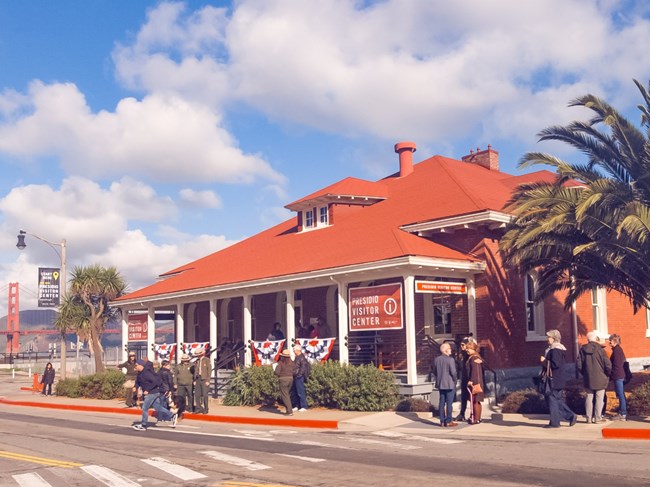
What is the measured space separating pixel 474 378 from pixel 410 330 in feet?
13.0

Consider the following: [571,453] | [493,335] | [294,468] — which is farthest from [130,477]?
[493,335]

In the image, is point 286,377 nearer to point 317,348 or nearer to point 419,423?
point 317,348

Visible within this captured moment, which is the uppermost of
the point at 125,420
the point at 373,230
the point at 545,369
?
the point at 373,230

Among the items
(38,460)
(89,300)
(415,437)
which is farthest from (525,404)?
(89,300)

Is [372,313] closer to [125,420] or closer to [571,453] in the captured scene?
[125,420]

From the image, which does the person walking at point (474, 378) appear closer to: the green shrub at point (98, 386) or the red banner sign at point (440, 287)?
the red banner sign at point (440, 287)

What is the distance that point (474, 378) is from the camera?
14914mm

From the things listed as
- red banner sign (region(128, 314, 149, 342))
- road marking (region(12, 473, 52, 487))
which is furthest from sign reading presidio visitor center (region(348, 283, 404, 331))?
red banner sign (region(128, 314, 149, 342))

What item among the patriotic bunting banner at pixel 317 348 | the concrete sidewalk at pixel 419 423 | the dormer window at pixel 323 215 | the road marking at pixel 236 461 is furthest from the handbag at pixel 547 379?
the dormer window at pixel 323 215

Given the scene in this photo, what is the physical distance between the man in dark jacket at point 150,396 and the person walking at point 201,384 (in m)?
2.53

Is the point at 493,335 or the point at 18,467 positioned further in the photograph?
the point at 493,335

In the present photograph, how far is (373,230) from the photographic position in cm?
2350

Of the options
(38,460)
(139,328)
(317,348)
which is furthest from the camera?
(139,328)

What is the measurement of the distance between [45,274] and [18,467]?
3318cm
